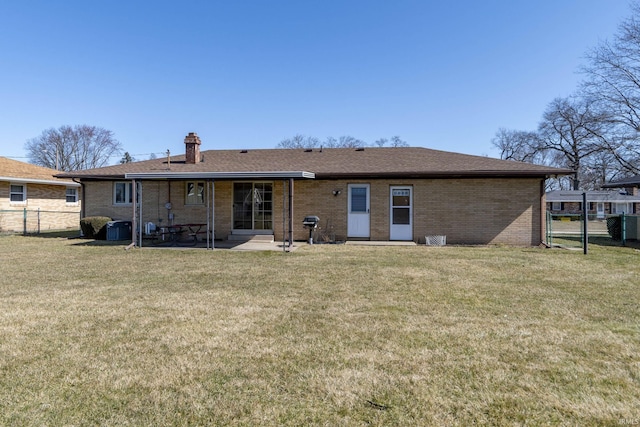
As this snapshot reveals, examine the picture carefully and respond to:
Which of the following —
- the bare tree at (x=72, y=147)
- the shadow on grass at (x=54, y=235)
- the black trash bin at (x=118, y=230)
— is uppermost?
the bare tree at (x=72, y=147)

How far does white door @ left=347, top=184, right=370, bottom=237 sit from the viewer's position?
13422 mm

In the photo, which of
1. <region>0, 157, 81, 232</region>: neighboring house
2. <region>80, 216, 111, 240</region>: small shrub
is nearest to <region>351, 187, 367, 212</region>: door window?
<region>80, 216, 111, 240</region>: small shrub

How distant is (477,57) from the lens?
49.4ft

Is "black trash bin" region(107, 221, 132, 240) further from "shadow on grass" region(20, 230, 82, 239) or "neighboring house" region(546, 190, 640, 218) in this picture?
"neighboring house" region(546, 190, 640, 218)

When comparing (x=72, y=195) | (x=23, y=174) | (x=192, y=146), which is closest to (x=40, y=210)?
(x=23, y=174)

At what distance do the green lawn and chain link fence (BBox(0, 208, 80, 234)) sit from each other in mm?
14350

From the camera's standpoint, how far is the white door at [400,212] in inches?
522

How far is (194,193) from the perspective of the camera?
47.0 ft

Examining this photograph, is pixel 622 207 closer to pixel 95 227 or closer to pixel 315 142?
pixel 315 142

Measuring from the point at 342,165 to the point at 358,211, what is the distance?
2070 mm

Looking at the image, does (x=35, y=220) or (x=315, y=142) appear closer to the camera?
(x=35, y=220)

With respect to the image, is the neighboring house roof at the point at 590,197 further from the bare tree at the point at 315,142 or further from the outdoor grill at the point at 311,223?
the outdoor grill at the point at 311,223

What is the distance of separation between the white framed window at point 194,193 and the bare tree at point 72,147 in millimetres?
40905

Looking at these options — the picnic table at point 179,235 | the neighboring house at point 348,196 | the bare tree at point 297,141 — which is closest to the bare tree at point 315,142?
the bare tree at point 297,141
